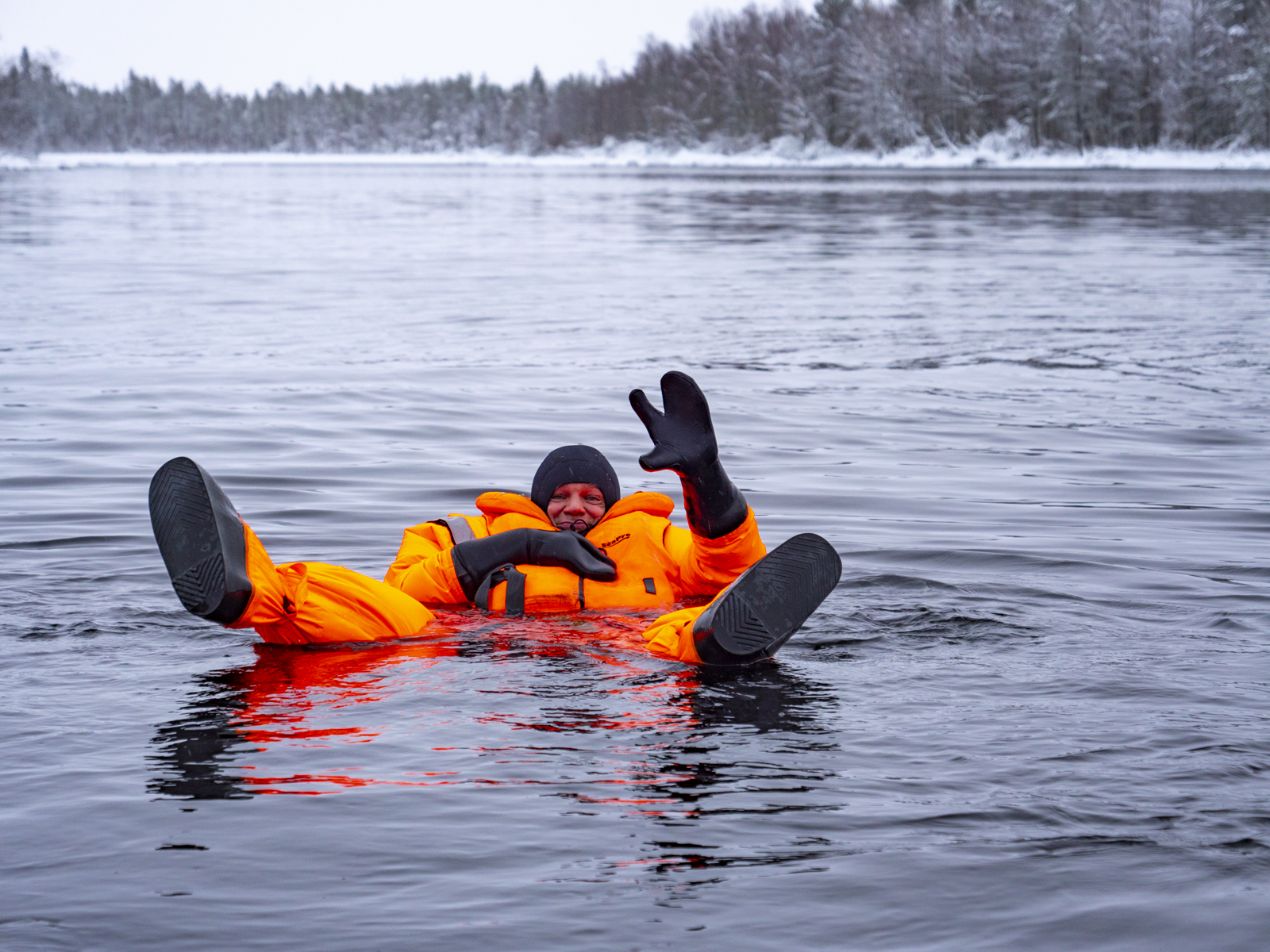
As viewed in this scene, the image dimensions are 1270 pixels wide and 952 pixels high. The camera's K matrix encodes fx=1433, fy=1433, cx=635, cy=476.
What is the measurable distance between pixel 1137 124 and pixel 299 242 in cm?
7025

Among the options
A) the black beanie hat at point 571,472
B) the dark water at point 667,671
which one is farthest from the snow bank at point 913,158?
the black beanie hat at point 571,472

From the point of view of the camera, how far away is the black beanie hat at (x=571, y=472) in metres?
6.64

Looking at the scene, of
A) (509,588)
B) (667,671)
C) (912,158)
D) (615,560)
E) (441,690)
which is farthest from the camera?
(912,158)

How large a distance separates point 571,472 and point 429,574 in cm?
84

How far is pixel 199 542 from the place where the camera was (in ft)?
16.6

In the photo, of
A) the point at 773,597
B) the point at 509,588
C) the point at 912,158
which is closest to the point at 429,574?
the point at 509,588

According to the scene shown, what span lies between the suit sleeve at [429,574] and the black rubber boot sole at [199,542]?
43.9 inches

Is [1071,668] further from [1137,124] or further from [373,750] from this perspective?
[1137,124]

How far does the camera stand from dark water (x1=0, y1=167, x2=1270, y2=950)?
11.7 ft

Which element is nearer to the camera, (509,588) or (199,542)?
(199,542)

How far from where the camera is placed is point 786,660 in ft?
18.8

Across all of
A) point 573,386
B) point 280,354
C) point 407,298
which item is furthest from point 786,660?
point 407,298

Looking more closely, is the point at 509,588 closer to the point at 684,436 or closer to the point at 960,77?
the point at 684,436

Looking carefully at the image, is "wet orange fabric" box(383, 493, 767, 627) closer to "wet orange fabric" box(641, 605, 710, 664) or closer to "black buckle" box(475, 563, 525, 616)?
"black buckle" box(475, 563, 525, 616)
